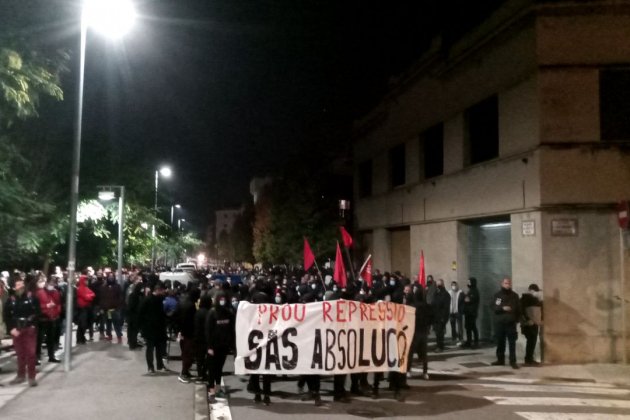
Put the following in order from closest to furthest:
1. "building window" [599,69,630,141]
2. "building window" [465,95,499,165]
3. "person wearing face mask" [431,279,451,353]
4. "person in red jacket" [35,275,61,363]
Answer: "person in red jacket" [35,275,61,363] < "building window" [599,69,630,141] < "person wearing face mask" [431,279,451,353] < "building window" [465,95,499,165]

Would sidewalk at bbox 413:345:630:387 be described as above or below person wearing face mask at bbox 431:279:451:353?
below

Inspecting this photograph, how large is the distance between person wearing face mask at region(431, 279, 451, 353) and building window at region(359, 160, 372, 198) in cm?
1186

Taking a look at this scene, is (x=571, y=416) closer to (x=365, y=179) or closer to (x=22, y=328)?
(x=22, y=328)

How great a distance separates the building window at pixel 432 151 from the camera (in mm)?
21109

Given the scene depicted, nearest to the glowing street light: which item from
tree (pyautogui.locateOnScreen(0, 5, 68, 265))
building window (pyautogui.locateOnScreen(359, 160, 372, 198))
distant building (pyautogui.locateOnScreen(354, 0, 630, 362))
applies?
tree (pyautogui.locateOnScreen(0, 5, 68, 265))

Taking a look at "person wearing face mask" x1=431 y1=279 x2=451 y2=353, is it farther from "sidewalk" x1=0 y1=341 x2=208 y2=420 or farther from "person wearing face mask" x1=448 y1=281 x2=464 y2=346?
"sidewalk" x1=0 y1=341 x2=208 y2=420

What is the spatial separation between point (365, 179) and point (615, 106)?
50.3ft

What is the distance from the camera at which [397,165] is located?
25.4 metres

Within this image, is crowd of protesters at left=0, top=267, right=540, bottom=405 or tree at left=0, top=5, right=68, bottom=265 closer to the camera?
crowd of protesters at left=0, top=267, right=540, bottom=405

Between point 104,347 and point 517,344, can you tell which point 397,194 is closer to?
point 517,344

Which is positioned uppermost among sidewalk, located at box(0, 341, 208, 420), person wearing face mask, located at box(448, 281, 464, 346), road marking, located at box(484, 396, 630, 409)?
person wearing face mask, located at box(448, 281, 464, 346)

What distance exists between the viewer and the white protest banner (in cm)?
1006

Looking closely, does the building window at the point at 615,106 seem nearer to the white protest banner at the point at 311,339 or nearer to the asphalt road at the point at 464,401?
the asphalt road at the point at 464,401

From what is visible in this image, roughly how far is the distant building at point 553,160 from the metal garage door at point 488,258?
4cm
